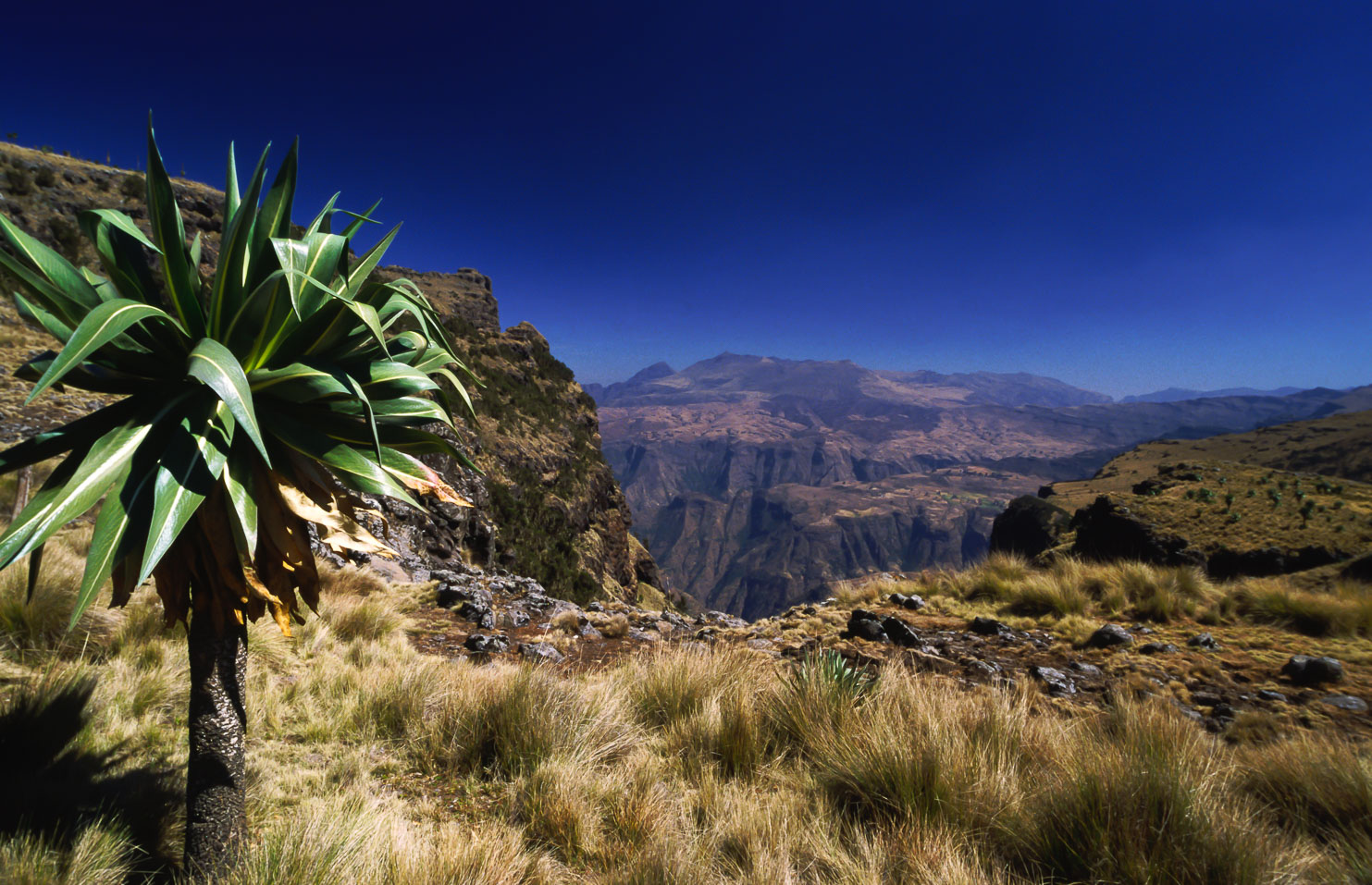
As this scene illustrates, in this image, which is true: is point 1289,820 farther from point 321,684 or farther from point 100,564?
point 321,684

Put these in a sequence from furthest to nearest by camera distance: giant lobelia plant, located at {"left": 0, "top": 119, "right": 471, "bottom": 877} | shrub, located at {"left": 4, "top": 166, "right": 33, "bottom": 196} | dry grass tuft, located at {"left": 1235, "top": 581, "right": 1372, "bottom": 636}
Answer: shrub, located at {"left": 4, "top": 166, "right": 33, "bottom": 196}, dry grass tuft, located at {"left": 1235, "top": 581, "right": 1372, "bottom": 636}, giant lobelia plant, located at {"left": 0, "top": 119, "right": 471, "bottom": 877}

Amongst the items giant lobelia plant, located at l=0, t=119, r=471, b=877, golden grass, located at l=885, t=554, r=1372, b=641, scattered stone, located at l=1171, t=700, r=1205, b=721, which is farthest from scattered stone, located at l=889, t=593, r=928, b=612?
giant lobelia plant, located at l=0, t=119, r=471, b=877

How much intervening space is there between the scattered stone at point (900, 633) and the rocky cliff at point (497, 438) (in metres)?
6.08

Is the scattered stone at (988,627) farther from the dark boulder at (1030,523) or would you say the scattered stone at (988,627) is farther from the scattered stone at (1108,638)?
the dark boulder at (1030,523)

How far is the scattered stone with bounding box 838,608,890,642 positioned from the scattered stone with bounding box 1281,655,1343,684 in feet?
12.2

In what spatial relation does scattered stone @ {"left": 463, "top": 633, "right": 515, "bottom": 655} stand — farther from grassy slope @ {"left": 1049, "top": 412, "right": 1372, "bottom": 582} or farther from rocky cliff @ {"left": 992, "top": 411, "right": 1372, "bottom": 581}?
grassy slope @ {"left": 1049, "top": 412, "right": 1372, "bottom": 582}

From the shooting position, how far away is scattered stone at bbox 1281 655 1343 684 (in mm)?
4895

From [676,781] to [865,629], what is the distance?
4.34 m

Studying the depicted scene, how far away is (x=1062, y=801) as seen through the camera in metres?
2.38

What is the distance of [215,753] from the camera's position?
6.34 ft

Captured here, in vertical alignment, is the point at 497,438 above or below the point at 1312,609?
above

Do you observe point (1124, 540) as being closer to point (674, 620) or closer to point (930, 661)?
point (930, 661)

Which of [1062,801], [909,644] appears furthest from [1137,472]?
[1062,801]

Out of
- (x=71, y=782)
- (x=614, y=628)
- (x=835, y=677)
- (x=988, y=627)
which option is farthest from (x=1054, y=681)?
(x=71, y=782)
